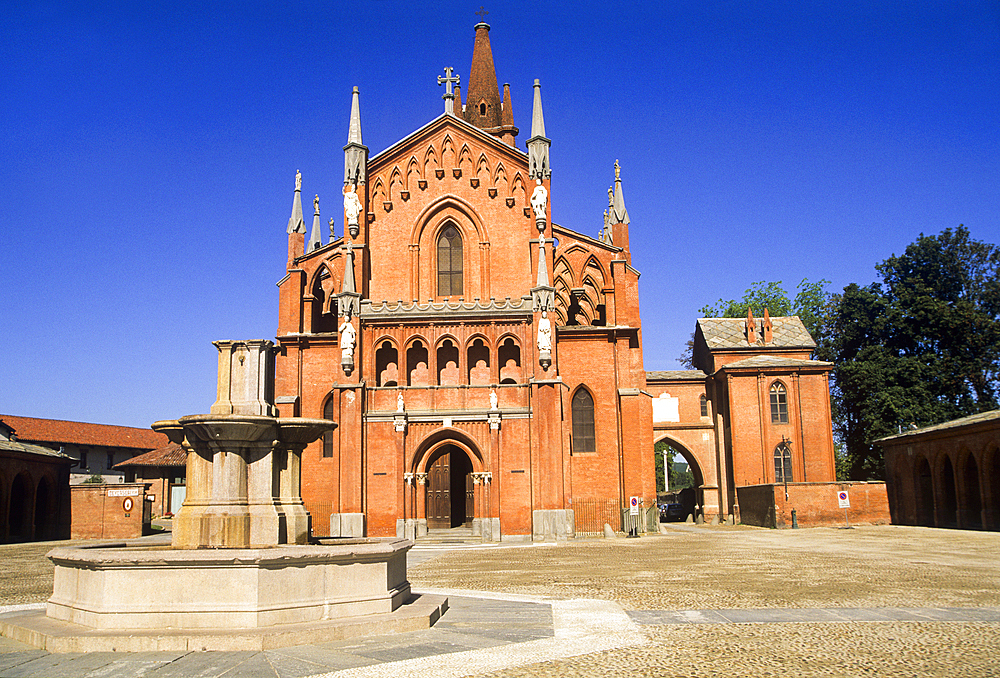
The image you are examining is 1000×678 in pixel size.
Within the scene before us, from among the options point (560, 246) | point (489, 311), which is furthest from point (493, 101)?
point (489, 311)

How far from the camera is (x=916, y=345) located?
167 ft

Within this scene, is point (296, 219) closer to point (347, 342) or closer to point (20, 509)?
point (347, 342)

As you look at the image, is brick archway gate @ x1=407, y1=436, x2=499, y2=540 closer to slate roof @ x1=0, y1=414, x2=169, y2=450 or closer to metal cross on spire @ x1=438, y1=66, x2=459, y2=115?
metal cross on spire @ x1=438, y1=66, x2=459, y2=115

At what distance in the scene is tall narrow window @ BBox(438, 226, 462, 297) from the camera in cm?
3569

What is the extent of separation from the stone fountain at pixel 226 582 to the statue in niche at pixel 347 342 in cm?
2090

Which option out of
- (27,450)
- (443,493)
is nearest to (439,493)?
(443,493)

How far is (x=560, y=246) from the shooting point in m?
40.6

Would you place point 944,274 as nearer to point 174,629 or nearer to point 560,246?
point 560,246

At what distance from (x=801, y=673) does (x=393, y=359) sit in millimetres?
28170

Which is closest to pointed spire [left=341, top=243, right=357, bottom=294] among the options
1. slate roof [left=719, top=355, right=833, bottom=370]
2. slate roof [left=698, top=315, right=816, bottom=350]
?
slate roof [left=719, top=355, right=833, bottom=370]

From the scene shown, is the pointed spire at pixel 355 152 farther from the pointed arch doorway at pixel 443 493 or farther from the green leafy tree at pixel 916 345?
the green leafy tree at pixel 916 345

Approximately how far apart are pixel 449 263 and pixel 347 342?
6465 mm

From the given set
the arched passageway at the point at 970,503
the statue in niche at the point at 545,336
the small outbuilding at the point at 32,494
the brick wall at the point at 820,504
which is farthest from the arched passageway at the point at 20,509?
the arched passageway at the point at 970,503

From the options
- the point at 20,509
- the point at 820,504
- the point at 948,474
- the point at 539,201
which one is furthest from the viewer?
the point at 20,509
